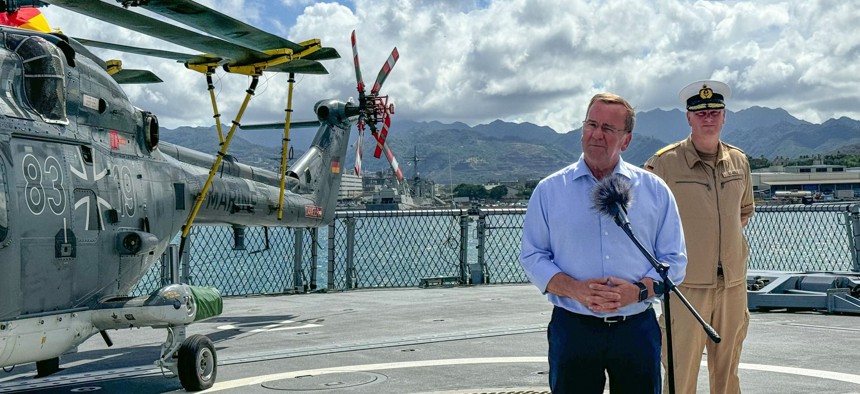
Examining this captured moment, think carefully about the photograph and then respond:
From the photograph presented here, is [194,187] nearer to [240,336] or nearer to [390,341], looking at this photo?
[240,336]

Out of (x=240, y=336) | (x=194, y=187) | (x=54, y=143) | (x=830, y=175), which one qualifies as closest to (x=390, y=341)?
(x=240, y=336)

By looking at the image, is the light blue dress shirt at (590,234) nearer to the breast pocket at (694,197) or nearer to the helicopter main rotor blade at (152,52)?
the breast pocket at (694,197)

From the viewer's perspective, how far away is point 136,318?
6.54 m

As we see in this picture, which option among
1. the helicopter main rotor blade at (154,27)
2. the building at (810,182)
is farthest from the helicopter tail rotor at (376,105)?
the building at (810,182)

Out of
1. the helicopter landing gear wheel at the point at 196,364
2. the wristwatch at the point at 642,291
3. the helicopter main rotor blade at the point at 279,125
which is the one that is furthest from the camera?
the helicopter main rotor blade at the point at 279,125

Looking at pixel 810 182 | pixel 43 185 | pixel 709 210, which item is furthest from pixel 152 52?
pixel 810 182

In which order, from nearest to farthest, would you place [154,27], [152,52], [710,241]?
[710,241]
[154,27]
[152,52]

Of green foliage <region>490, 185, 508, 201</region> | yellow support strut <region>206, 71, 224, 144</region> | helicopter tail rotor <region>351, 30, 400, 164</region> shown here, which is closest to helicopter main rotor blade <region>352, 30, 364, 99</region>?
helicopter tail rotor <region>351, 30, 400, 164</region>

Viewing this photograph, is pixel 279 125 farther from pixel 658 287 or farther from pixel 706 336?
pixel 658 287

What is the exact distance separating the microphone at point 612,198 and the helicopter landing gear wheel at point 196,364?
4.63m

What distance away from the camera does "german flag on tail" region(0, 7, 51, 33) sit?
751 centimetres

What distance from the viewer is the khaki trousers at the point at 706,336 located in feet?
14.5

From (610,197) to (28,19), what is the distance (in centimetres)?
685

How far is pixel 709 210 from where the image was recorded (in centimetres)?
445
